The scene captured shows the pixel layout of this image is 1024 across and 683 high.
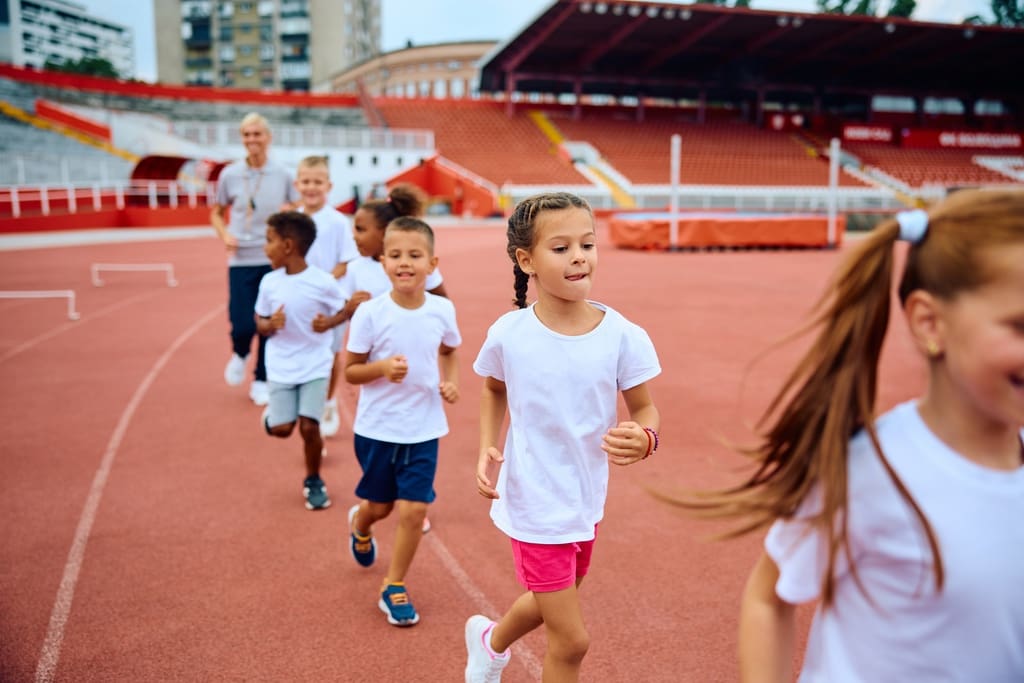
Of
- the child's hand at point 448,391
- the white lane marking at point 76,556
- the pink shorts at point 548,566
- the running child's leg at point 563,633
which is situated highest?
the child's hand at point 448,391

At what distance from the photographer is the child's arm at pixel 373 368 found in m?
3.76

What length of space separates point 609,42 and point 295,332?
4320cm

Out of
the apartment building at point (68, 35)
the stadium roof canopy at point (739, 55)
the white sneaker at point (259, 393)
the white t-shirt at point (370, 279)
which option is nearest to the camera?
the white t-shirt at point (370, 279)

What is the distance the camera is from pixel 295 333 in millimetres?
5277

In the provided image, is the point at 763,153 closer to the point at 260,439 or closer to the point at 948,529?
the point at 260,439

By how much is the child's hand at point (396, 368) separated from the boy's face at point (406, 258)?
1.23 feet

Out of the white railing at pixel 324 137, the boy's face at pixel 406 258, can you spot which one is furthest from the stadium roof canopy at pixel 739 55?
the boy's face at pixel 406 258

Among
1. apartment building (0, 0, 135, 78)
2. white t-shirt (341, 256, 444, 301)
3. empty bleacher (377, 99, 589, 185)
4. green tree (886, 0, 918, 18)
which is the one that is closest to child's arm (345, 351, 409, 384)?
white t-shirt (341, 256, 444, 301)

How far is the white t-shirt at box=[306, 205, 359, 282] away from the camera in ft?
21.1

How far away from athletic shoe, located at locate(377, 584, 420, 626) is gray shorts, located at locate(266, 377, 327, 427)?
1554mm

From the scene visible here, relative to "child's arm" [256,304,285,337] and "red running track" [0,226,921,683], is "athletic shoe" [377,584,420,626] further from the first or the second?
"child's arm" [256,304,285,337]

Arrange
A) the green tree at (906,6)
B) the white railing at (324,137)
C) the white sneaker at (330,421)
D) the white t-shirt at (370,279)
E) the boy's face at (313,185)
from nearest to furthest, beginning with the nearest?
the white t-shirt at (370,279)
the boy's face at (313,185)
the white sneaker at (330,421)
the green tree at (906,6)
the white railing at (324,137)

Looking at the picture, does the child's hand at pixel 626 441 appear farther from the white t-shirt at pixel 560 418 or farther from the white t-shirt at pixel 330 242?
the white t-shirt at pixel 330 242

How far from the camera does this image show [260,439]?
7.04 metres
